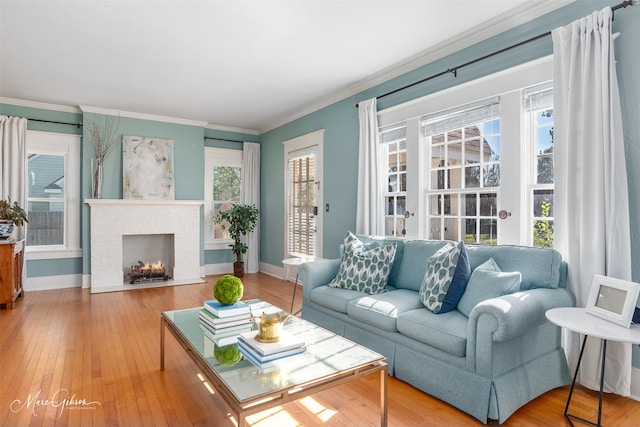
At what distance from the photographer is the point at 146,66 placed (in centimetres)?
392

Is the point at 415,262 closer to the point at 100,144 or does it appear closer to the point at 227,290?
the point at 227,290

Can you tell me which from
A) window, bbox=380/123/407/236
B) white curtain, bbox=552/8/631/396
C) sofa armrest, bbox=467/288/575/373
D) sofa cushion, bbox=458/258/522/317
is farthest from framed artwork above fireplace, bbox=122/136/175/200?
white curtain, bbox=552/8/631/396

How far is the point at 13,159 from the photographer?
5.05 metres

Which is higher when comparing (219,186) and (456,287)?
(219,186)

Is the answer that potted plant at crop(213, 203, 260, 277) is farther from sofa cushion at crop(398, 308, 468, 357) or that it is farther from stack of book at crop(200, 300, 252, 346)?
→ sofa cushion at crop(398, 308, 468, 357)

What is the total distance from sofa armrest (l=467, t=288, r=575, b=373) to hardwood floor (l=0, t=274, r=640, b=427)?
372 millimetres

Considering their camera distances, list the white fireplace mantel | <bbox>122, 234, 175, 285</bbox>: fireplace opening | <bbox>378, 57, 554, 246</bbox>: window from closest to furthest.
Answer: <bbox>378, 57, 554, 246</bbox>: window
the white fireplace mantel
<bbox>122, 234, 175, 285</bbox>: fireplace opening

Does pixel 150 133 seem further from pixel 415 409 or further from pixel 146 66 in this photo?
pixel 415 409

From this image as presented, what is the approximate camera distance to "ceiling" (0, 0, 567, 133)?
2807 millimetres

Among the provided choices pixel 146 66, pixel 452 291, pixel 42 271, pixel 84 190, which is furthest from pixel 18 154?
pixel 452 291

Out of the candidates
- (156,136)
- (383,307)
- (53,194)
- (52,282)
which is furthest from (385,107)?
(52,282)

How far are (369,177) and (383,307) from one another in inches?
74.1

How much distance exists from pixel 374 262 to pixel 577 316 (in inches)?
59.8

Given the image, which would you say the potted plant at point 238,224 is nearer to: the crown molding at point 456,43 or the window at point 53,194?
the window at point 53,194
